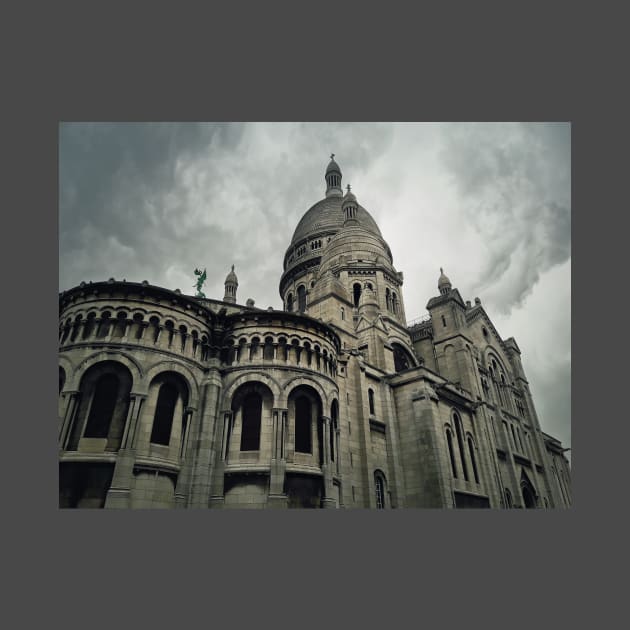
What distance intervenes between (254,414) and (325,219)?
32585mm

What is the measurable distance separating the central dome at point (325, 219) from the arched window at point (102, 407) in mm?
32055

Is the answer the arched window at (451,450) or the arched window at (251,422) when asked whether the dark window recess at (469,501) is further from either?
the arched window at (251,422)

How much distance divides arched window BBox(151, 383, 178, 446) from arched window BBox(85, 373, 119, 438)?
5.70 ft

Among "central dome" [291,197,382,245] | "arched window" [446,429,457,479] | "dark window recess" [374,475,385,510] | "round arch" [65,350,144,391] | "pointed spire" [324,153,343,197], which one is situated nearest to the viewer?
"round arch" [65,350,144,391]

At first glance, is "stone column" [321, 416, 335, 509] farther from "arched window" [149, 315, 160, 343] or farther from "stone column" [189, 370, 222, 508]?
"arched window" [149, 315, 160, 343]

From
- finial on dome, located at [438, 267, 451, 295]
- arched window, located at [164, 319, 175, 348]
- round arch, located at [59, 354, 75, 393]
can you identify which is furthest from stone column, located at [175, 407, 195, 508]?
finial on dome, located at [438, 267, 451, 295]

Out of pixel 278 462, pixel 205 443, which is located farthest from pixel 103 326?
pixel 278 462

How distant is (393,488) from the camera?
2320cm

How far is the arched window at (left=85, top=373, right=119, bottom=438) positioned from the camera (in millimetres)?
16484

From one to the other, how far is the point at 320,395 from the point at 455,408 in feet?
41.1

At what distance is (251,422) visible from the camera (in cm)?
1938

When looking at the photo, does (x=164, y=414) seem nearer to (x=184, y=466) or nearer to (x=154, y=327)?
(x=184, y=466)

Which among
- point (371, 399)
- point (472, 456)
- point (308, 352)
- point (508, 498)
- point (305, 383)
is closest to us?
point (305, 383)

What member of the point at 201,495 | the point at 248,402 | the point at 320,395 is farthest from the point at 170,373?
the point at 320,395
